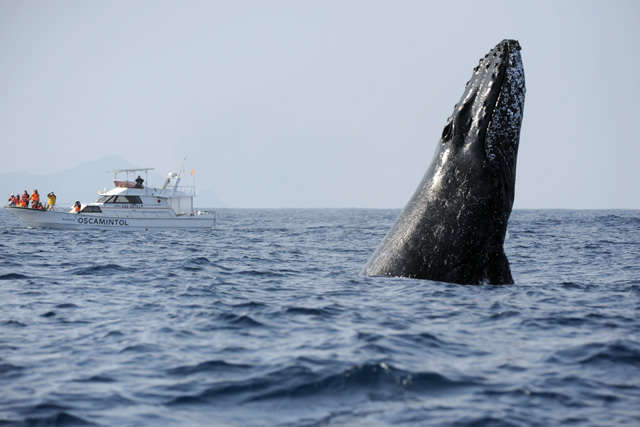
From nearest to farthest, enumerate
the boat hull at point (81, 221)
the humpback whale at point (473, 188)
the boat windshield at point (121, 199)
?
the humpback whale at point (473, 188), the boat hull at point (81, 221), the boat windshield at point (121, 199)

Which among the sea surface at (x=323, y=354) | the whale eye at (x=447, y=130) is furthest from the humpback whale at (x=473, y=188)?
the sea surface at (x=323, y=354)

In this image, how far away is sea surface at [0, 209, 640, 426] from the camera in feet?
13.7

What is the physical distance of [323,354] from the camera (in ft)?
18.1

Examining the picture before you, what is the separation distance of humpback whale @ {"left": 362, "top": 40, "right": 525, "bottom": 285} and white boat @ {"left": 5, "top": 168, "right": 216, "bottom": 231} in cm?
2652

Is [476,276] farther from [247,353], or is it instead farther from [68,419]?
[68,419]

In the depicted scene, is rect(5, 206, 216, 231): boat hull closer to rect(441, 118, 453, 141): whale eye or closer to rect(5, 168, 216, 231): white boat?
rect(5, 168, 216, 231): white boat

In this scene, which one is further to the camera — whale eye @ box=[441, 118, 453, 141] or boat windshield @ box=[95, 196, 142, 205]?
boat windshield @ box=[95, 196, 142, 205]

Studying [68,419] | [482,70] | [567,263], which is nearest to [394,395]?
[68,419]

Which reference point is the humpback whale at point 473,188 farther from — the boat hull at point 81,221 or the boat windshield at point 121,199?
the boat windshield at point 121,199

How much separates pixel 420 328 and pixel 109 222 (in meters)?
29.3

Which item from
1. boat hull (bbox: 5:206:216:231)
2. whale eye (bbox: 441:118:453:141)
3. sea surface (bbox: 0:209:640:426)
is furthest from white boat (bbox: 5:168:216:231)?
whale eye (bbox: 441:118:453:141)

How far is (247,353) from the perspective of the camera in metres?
5.68

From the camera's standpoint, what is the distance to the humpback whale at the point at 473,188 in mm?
7613

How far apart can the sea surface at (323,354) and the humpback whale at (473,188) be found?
1.12 feet
